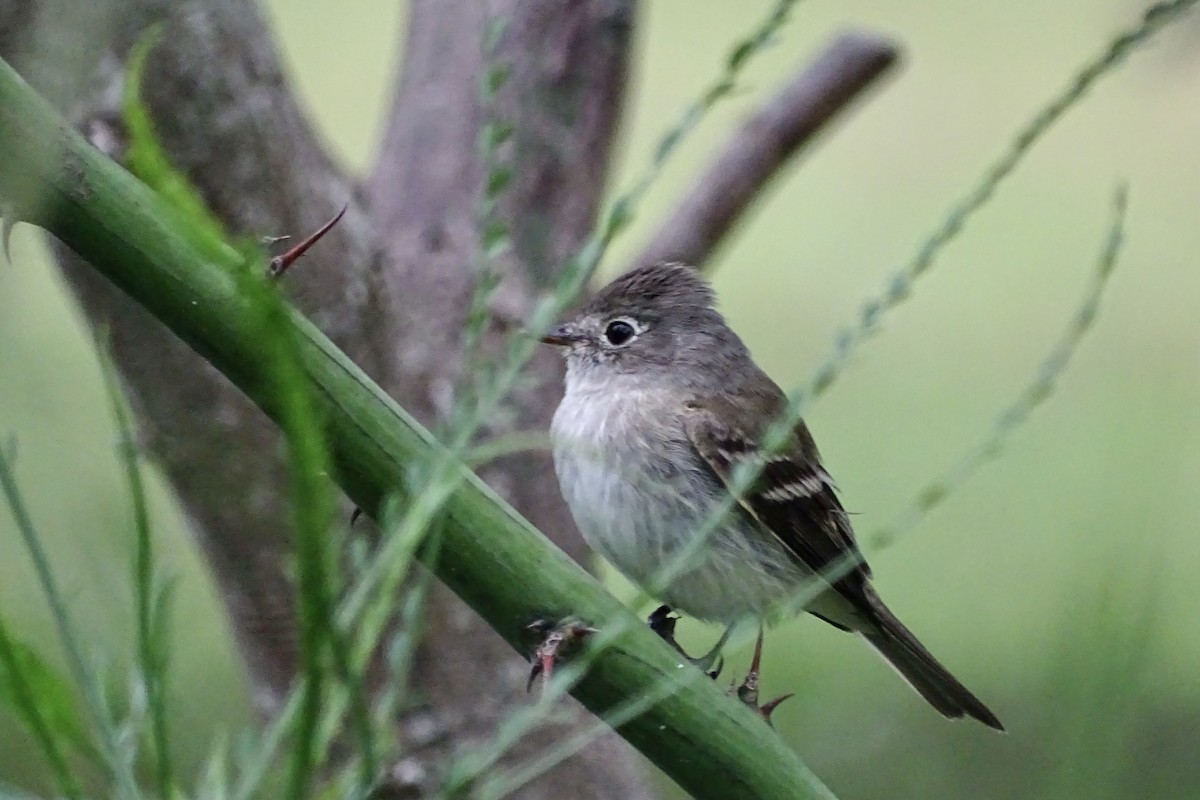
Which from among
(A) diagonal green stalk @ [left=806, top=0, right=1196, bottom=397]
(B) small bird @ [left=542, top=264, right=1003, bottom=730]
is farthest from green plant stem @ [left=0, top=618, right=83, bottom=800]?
(B) small bird @ [left=542, top=264, right=1003, bottom=730]

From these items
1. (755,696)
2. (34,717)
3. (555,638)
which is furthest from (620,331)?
(34,717)

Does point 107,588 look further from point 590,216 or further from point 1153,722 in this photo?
point 590,216

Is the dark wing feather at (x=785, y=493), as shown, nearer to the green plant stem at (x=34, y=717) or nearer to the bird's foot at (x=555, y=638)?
the bird's foot at (x=555, y=638)

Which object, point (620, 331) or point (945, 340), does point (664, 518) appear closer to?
point (620, 331)

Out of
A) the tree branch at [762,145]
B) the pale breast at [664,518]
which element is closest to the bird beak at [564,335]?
the pale breast at [664,518]

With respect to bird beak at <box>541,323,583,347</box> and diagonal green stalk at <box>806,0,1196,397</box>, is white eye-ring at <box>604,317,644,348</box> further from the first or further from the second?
diagonal green stalk at <box>806,0,1196,397</box>

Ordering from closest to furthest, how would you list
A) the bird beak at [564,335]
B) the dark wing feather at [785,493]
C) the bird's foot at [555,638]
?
the bird's foot at [555,638]
the dark wing feather at [785,493]
the bird beak at [564,335]

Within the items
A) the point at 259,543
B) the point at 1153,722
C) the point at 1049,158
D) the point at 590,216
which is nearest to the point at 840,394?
the point at 1049,158
